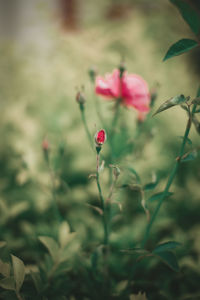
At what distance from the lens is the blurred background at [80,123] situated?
717mm

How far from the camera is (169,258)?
15.7 inches

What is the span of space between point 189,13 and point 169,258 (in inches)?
14.7

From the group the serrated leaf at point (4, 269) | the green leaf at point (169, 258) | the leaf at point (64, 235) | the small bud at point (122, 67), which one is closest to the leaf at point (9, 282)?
the serrated leaf at point (4, 269)

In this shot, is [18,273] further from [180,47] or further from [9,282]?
[180,47]

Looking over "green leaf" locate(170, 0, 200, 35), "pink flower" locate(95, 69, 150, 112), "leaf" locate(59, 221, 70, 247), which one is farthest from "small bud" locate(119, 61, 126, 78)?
"leaf" locate(59, 221, 70, 247)

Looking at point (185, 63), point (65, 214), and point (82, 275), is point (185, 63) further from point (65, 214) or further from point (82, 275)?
point (82, 275)

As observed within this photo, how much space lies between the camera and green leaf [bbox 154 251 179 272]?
387 millimetres

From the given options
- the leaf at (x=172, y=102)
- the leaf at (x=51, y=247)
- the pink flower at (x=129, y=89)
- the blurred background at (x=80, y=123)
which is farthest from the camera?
the blurred background at (x=80, y=123)

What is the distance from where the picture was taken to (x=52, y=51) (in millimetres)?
1493

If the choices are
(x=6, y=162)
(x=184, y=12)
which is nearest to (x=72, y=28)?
(x=6, y=162)

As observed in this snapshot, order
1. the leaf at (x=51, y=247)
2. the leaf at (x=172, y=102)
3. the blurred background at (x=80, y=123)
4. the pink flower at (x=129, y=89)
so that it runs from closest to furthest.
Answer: the leaf at (x=172, y=102), the leaf at (x=51, y=247), the pink flower at (x=129, y=89), the blurred background at (x=80, y=123)

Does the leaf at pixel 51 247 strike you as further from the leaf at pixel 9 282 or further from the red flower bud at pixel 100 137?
the red flower bud at pixel 100 137

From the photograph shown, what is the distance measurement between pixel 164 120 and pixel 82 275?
815mm

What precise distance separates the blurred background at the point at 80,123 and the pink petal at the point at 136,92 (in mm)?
48
